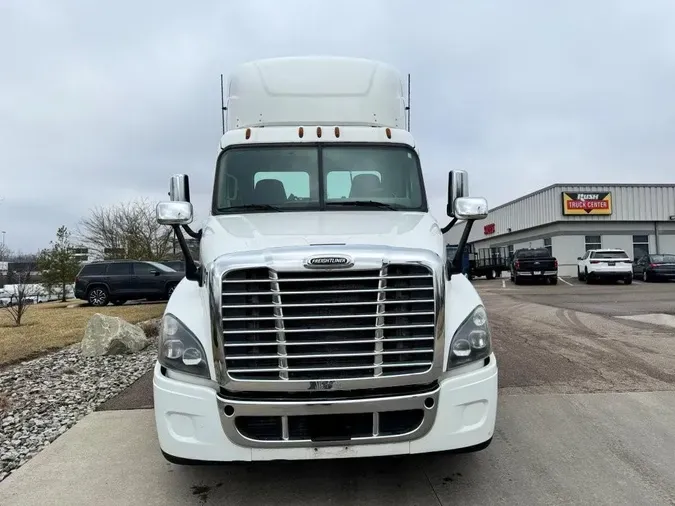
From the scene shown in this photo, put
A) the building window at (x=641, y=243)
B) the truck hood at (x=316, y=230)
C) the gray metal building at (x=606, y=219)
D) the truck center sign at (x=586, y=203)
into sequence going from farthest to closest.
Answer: the building window at (x=641, y=243)
the gray metal building at (x=606, y=219)
the truck center sign at (x=586, y=203)
the truck hood at (x=316, y=230)

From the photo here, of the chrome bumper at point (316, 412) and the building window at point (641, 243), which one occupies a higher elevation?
the building window at point (641, 243)

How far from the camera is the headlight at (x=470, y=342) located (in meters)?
3.32

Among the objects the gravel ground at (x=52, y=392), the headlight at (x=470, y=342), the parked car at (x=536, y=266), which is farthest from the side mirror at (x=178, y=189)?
the parked car at (x=536, y=266)

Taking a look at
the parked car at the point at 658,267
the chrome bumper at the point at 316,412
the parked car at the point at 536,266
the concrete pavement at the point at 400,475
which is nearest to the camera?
the chrome bumper at the point at 316,412

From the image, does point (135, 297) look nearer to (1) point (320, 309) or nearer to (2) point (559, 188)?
(1) point (320, 309)

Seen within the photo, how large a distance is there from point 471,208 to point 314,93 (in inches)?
84.4

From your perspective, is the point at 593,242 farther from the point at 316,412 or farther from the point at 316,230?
the point at 316,412

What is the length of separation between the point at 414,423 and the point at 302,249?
49.9 inches

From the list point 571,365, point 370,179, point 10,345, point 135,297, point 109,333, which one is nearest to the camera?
point 370,179

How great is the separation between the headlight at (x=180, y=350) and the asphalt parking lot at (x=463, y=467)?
95 centimetres

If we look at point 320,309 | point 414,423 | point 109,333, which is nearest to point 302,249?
point 320,309

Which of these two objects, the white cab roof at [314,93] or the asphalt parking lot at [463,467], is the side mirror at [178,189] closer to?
the white cab roof at [314,93]

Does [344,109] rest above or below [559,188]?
below

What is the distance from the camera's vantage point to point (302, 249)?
3.24m
